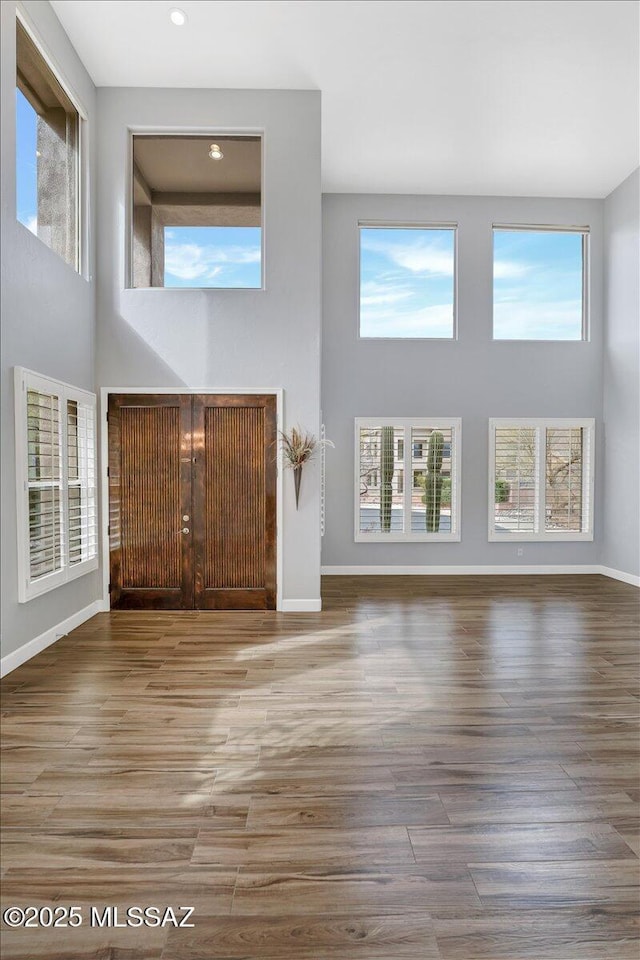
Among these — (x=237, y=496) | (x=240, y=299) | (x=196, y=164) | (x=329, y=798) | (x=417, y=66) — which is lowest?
(x=329, y=798)

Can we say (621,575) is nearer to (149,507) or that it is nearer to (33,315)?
(149,507)

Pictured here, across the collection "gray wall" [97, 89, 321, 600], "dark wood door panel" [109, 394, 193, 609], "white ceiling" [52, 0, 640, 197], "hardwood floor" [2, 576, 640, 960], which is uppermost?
"white ceiling" [52, 0, 640, 197]

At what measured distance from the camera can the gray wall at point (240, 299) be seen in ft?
17.9

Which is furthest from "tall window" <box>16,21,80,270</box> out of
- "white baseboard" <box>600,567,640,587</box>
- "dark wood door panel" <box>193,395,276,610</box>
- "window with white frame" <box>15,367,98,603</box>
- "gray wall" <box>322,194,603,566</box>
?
"white baseboard" <box>600,567,640,587</box>

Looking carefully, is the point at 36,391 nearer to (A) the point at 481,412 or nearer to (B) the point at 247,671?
(B) the point at 247,671

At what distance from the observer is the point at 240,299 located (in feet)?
18.0

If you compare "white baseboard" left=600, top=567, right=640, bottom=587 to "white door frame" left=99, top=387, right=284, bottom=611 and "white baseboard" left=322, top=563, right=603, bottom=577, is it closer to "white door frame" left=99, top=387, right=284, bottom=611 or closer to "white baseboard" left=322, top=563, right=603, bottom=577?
"white baseboard" left=322, top=563, right=603, bottom=577

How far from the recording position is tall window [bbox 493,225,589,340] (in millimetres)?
7617

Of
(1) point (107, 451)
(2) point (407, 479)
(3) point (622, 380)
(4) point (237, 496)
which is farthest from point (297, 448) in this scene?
(3) point (622, 380)

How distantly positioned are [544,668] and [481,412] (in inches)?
165

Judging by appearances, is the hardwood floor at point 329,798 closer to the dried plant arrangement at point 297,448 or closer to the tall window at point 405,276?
the dried plant arrangement at point 297,448

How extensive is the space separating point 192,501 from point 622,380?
5.31 meters

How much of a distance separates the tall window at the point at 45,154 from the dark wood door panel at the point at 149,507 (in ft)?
4.96

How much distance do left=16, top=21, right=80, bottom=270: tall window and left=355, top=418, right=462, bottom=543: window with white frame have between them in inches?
152
